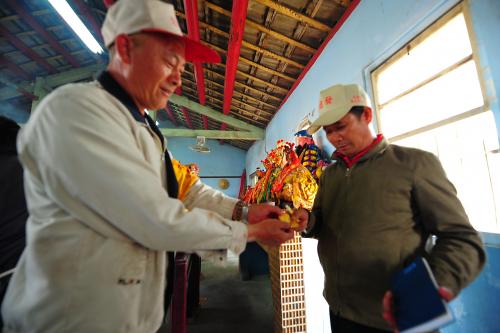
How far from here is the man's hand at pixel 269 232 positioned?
922 millimetres

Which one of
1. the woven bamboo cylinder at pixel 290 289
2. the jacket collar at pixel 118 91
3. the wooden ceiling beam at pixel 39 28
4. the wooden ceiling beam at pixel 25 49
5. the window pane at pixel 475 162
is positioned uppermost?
the wooden ceiling beam at pixel 39 28

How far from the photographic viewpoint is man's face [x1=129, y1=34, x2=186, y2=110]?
910mm

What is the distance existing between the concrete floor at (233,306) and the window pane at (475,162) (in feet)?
8.72

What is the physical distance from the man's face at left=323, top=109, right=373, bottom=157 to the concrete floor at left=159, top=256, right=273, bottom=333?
2.79 metres

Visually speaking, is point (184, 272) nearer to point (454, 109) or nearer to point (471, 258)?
point (471, 258)

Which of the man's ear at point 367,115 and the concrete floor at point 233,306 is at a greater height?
the man's ear at point 367,115

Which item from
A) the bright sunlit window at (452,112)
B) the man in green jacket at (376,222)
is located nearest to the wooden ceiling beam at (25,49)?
the man in green jacket at (376,222)

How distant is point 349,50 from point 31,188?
323cm

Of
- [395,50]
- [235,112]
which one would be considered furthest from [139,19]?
[235,112]

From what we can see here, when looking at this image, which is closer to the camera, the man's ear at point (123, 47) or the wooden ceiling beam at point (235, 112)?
the man's ear at point (123, 47)

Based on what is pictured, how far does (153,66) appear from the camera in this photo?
93 centimetres

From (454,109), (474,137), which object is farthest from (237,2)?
(474,137)

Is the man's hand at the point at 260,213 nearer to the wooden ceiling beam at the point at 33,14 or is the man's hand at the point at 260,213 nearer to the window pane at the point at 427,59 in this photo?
the window pane at the point at 427,59

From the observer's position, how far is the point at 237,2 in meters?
3.12
